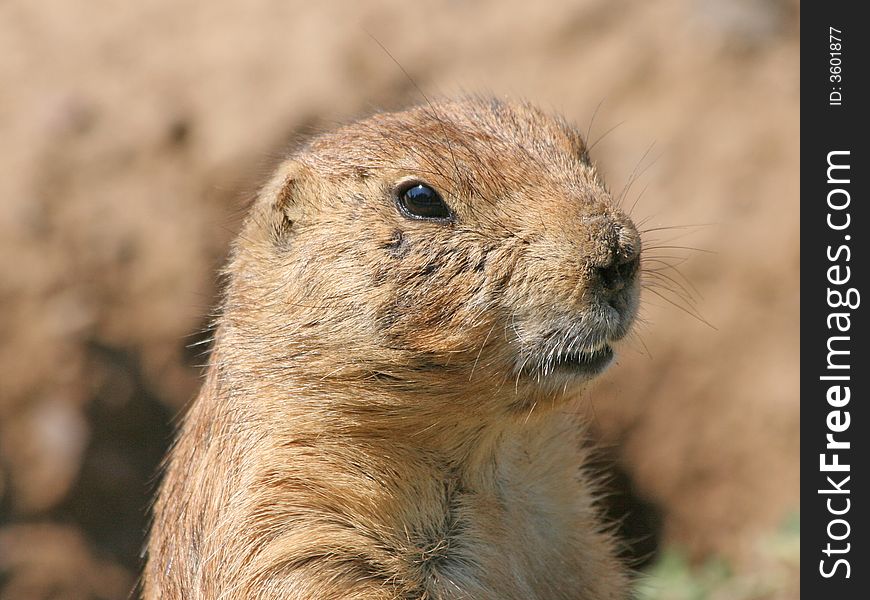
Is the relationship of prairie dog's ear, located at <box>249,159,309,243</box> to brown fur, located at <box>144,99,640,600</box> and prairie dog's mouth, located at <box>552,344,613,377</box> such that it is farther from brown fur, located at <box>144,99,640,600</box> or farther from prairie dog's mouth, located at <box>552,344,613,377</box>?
prairie dog's mouth, located at <box>552,344,613,377</box>

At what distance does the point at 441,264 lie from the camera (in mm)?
3607

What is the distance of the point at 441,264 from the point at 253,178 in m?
3.43

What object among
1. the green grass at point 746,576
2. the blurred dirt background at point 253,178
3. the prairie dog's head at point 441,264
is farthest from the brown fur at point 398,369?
the green grass at point 746,576

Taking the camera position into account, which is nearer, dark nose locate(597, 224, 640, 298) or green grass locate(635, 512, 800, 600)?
dark nose locate(597, 224, 640, 298)

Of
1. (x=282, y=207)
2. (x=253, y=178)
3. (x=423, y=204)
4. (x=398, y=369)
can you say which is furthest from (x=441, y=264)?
(x=253, y=178)

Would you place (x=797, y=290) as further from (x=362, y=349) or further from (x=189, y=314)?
(x=362, y=349)

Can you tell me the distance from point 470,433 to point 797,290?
4511 millimetres

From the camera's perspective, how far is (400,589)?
12.0ft

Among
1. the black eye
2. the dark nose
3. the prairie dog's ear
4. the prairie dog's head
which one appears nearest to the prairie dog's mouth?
the prairie dog's head

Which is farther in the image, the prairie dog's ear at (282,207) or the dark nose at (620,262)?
the prairie dog's ear at (282,207)

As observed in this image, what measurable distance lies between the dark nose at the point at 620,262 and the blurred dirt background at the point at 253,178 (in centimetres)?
339

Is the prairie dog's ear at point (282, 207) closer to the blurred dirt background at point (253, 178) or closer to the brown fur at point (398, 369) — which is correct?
the brown fur at point (398, 369)

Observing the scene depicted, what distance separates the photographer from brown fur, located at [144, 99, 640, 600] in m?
3.54

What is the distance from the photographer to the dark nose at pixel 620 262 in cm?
349
